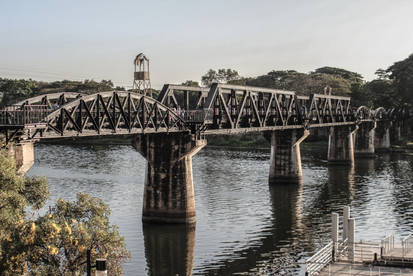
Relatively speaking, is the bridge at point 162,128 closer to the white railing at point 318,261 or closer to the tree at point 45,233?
the tree at point 45,233

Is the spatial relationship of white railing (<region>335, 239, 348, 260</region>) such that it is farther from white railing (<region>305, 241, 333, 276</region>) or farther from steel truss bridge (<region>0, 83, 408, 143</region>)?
steel truss bridge (<region>0, 83, 408, 143</region>)

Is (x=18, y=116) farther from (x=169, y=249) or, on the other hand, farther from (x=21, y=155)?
(x=169, y=249)

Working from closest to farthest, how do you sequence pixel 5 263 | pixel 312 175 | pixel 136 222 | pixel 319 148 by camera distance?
pixel 5 263 → pixel 136 222 → pixel 312 175 → pixel 319 148

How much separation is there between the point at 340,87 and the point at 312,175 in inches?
3766

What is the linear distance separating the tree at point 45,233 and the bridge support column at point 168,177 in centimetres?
2724

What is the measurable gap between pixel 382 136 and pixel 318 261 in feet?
461

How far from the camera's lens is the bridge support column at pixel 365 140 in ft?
493

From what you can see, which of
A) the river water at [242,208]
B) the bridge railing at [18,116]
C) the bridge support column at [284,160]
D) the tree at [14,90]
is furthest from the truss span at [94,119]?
the tree at [14,90]

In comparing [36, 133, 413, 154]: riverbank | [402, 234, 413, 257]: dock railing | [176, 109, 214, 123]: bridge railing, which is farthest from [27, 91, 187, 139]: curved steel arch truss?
[36, 133, 413, 154]: riverbank

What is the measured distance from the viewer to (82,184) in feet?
295

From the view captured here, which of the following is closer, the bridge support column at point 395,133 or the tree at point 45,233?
the tree at point 45,233

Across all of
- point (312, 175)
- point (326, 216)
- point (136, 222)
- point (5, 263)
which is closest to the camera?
point (5, 263)

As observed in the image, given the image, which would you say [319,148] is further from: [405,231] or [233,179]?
[405,231]

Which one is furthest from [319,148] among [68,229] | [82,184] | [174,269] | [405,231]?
[68,229]
